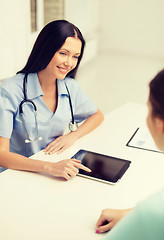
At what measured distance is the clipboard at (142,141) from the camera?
141 cm

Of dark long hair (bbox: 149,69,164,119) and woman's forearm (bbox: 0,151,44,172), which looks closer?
dark long hair (bbox: 149,69,164,119)

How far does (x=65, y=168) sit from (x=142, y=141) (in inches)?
19.9

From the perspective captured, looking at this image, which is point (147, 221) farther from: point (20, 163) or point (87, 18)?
point (87, 18)

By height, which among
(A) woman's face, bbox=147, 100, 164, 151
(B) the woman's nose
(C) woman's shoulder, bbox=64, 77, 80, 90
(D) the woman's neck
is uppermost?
(A) woman's face, bbox=147, 100, 164, 151

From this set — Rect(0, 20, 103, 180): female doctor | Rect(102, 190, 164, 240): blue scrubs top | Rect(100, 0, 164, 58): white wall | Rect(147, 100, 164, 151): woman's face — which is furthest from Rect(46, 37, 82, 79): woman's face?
Rect(100, 0, 164, 58): white wall

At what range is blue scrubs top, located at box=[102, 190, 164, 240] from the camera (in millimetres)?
549

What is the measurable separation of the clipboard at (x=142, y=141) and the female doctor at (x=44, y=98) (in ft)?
0.74

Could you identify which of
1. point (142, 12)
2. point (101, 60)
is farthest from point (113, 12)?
point (101, 60)

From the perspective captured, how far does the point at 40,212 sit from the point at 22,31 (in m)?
1.83

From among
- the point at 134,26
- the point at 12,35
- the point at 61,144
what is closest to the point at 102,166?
the point at 61,144

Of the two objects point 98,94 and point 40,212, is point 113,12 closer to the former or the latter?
point 98,94

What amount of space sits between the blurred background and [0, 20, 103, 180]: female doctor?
106 cm

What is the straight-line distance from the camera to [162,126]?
701mm

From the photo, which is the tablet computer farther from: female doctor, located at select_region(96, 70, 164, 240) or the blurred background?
the blurred background
